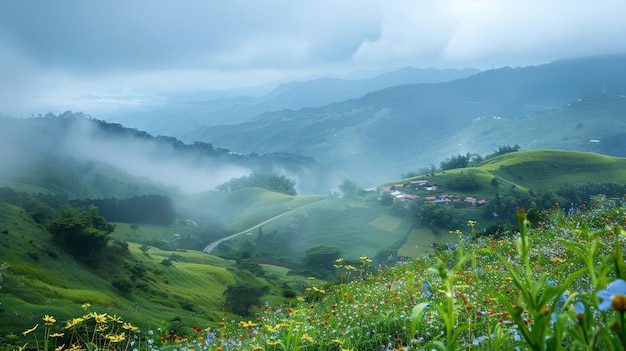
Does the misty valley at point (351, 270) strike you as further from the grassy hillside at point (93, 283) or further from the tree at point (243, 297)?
the grassy hillside at point (93, 283)

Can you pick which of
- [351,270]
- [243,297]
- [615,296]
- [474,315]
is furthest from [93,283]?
[615,296]

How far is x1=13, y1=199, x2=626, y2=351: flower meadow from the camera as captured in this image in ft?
9.13

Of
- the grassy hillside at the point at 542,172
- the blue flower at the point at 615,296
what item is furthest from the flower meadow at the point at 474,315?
the grassy hillside at the point at 542,172

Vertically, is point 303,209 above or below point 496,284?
below

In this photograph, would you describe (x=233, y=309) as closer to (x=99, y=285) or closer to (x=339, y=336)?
(x=99, y=285)

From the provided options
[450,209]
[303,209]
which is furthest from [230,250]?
[450,209]

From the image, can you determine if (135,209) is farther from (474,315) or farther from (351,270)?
(474,315)

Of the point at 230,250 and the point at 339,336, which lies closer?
the point at 339,336

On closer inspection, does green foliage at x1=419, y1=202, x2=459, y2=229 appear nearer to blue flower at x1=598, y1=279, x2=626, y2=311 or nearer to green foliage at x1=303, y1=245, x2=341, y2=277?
green foliage at x1=303, y1=245, x2=341, y2=277

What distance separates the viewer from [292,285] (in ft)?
371

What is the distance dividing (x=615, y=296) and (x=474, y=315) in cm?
558

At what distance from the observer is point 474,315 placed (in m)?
7.36

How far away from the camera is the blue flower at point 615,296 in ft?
7.00

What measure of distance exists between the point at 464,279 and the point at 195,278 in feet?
322
